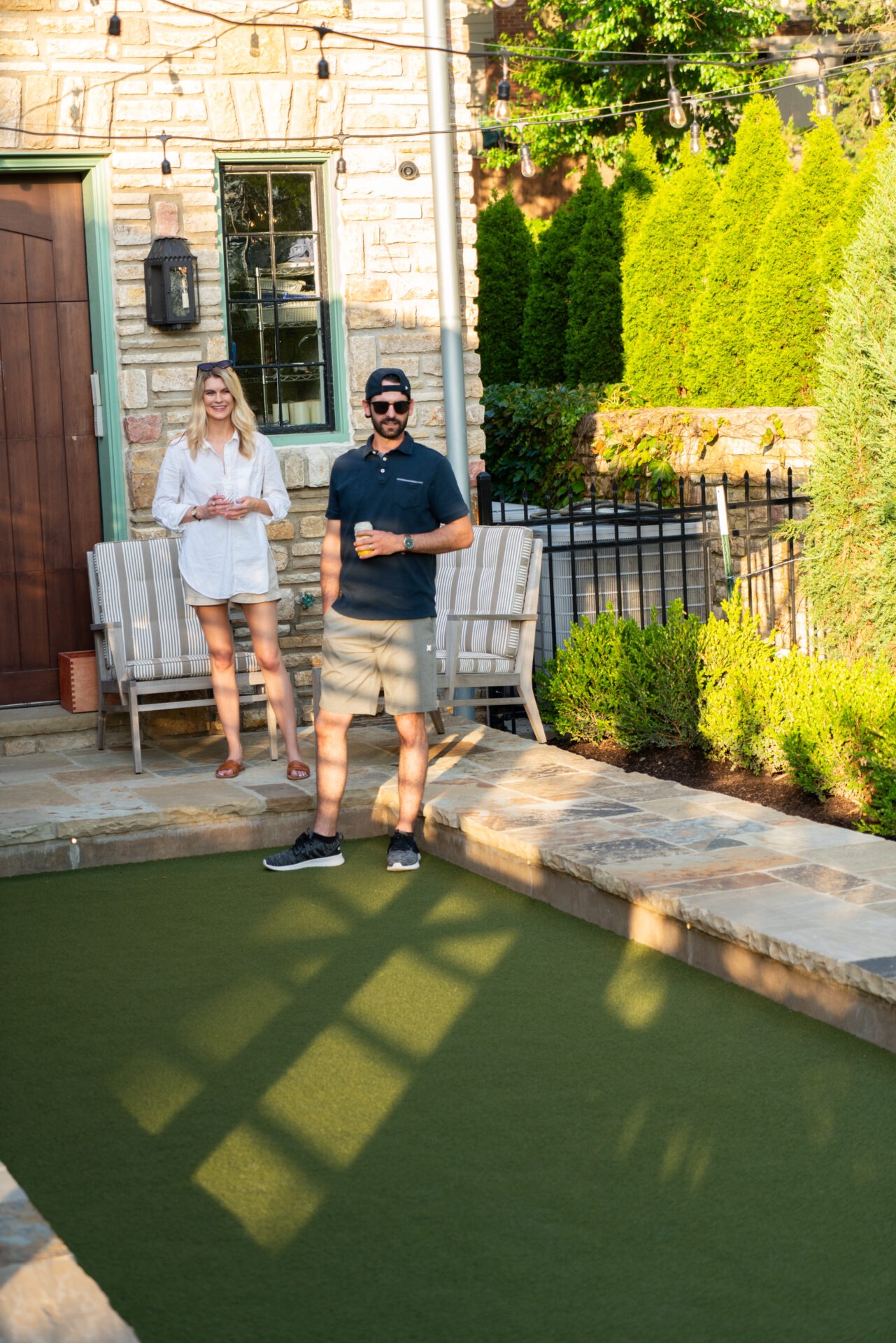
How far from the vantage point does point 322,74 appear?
713cm

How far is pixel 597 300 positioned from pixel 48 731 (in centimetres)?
994

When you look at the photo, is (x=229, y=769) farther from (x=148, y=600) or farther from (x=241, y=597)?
(x=148, y=600)

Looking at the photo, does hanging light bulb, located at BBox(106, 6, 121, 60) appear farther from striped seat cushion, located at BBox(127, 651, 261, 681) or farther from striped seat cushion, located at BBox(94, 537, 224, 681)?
striped seat cushion, located at BBox(127, 651, 261, 681)

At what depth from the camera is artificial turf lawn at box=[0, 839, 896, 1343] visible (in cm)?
258

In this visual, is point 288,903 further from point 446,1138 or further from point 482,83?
point 482,83

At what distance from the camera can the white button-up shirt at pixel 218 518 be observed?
20.3 feet

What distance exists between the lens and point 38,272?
6953mm

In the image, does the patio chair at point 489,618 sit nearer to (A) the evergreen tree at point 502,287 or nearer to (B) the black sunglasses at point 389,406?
(B) the black sunglasses at point 389,406

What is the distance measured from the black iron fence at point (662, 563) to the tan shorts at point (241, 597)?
1563mm

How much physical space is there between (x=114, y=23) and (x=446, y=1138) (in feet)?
18.1

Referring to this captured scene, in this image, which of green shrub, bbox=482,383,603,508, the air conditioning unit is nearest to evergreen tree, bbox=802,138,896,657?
the air conditioning unit

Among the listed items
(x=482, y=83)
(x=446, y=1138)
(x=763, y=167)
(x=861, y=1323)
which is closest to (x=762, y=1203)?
(x=861, y=1323)

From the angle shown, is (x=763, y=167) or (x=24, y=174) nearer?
(x=24, y=174)

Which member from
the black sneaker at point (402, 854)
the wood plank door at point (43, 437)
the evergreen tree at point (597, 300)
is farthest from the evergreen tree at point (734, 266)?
the black sneaker at point (402, 854)
